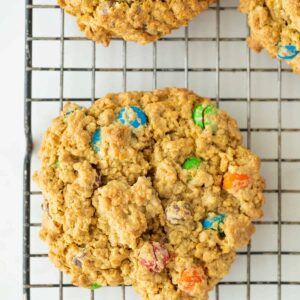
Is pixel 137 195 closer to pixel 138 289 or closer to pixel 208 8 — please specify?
pixel 138 289

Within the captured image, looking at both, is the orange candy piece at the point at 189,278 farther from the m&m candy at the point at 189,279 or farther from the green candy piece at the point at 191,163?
the green candy piece at the point at 191,163

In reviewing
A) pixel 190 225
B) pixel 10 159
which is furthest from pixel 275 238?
pixel 10 159

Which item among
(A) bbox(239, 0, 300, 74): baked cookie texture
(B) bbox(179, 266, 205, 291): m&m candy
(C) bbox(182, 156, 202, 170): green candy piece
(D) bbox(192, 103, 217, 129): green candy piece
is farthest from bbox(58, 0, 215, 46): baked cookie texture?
(B) bbox(179, 266, 205, 291): m&m candy

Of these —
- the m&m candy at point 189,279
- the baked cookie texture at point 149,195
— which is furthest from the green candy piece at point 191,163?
the m&m candy at point 189,279

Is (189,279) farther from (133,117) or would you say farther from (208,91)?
(208,91)

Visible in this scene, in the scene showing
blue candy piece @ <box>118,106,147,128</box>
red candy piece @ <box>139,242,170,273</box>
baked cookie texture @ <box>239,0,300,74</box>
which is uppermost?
baked cookie texture @ <box>239,0,300,74</box>

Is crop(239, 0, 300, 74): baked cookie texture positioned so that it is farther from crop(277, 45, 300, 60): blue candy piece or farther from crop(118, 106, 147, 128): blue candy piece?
crop(118, 106, 147, 128): blue candy piece
